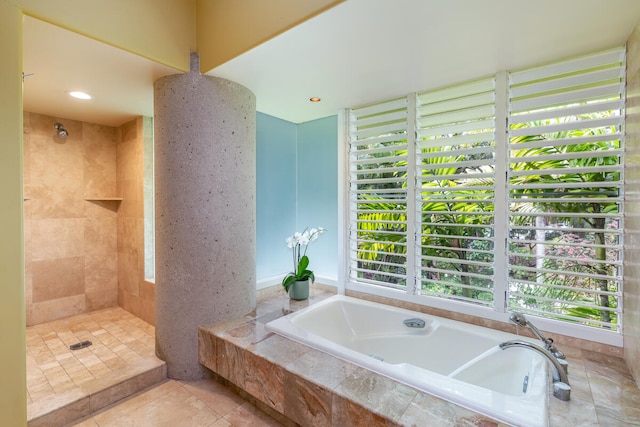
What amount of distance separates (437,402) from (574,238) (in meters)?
1.32

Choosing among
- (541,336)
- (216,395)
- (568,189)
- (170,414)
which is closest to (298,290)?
(216,395)

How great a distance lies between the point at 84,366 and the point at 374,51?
2793 mm

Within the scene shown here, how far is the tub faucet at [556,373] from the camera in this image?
50.2 inches

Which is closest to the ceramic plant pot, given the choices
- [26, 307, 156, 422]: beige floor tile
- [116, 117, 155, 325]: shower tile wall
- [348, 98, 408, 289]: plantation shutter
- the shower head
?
→ [348, 98, 408, 289]: plantation shutter

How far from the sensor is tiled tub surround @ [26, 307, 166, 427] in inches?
65.2

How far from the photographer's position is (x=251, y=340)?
1799 mm

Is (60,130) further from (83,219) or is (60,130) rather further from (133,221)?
(133,221)

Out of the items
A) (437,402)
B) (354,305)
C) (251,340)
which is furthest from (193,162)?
(437,402)

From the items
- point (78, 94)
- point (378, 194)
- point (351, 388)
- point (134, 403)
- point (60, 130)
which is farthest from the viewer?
point (60, 130)

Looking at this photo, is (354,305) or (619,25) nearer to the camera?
(619,25)

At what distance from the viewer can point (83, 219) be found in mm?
2955

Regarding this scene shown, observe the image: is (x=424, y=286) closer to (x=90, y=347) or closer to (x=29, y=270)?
(x=90, y=347)

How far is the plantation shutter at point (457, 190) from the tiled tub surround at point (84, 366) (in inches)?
83.5

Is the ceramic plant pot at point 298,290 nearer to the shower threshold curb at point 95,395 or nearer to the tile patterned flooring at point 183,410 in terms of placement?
the tile patterned flooring at point 183,410
